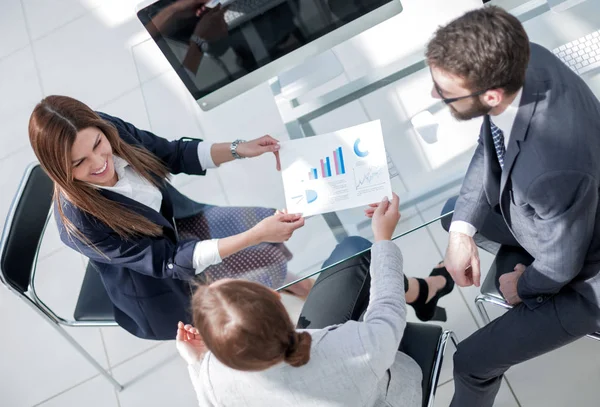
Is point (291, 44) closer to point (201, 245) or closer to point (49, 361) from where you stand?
point (201, 245)

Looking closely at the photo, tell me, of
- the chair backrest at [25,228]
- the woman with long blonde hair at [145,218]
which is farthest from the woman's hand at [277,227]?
the chair backrest at [25,228]

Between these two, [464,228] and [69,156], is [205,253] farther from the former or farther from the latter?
[464,228]

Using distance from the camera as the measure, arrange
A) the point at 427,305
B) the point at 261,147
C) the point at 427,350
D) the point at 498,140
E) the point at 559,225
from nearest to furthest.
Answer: the point at 559,225
the point at 498,140
the point at 427,350
the point at 261,147
the point at 427,305

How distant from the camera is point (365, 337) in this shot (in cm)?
130

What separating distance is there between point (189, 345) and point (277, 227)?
43 cm

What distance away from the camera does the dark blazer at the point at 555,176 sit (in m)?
1.32

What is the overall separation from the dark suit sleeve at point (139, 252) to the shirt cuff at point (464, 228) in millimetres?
811

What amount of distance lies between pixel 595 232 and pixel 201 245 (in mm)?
1104

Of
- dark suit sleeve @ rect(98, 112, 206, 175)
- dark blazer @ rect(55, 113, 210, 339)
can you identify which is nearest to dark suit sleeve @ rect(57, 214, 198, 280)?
dark blazer @ rect(55, 113, 210, 339)

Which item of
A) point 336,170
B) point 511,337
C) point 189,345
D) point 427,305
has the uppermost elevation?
point 336,170

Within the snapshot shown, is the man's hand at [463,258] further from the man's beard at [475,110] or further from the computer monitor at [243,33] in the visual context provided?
the computer monitor at [243,33]

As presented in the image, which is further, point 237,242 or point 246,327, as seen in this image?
point 237,242

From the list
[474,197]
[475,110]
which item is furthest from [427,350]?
[475,110]

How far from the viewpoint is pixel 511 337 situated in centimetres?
163
